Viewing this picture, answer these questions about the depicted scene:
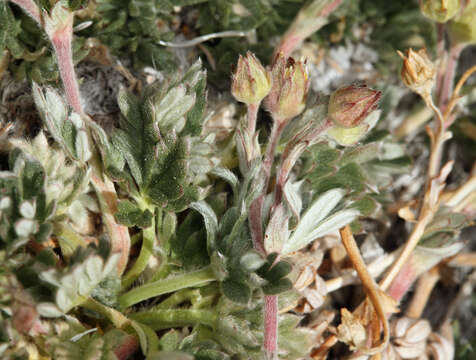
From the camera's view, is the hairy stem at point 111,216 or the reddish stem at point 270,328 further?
the hairy stem at point 111,216

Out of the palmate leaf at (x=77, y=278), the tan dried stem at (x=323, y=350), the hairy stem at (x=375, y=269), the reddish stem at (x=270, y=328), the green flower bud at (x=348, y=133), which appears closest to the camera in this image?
the palmate leaf at (x=77, y=278)

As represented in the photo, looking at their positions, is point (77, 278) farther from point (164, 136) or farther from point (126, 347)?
point (164, 136)

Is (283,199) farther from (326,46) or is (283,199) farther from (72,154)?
(326,46)

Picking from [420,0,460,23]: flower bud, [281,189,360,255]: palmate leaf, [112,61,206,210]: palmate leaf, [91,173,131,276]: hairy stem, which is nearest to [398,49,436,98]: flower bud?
[420,0,460,23]: flower bud

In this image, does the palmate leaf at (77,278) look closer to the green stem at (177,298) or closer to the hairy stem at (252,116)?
the green stem at (177,298)

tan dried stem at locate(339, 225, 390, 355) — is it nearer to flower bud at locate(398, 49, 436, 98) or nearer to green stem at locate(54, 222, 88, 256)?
flower bud at locate(398, 49, 436, 98)

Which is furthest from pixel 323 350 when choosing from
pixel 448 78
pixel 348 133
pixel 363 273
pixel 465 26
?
pixel 465 26

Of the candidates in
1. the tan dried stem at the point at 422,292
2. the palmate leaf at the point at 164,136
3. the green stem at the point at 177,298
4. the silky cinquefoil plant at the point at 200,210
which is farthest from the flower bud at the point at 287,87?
the tan dried stem at the point at 422,292
